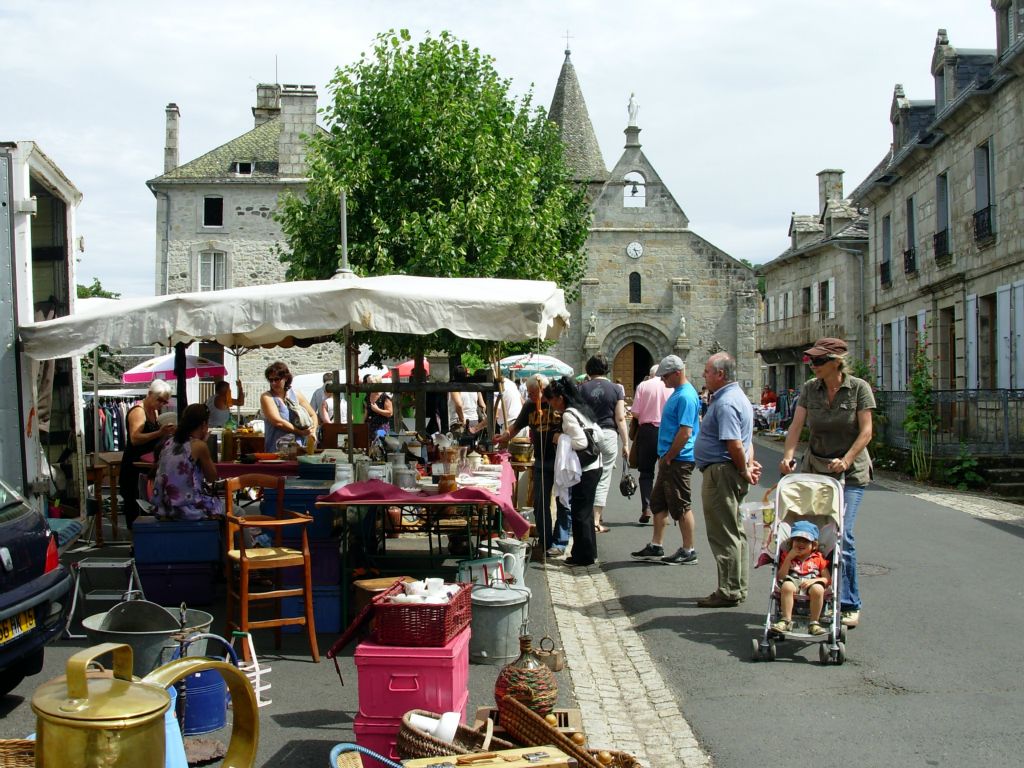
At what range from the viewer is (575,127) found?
44594 mm

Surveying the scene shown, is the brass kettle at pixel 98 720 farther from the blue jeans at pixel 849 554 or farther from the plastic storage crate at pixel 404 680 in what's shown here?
the blue jeans at pixel 849 554

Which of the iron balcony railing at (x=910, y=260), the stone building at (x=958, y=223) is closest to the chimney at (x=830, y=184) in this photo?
the stone building at (x=958, y=223)

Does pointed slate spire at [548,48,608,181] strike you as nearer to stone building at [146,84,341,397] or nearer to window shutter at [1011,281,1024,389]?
stone building at [146,84,341,397]

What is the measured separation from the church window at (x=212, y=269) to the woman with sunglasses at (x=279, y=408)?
2351 centimetres

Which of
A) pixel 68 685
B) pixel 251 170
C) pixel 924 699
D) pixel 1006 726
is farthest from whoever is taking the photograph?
pixel 251 170

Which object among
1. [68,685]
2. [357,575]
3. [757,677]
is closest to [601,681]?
[757,677]

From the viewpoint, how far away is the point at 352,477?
7.15 metres

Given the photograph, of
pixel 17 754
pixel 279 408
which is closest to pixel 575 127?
pixel 279 408

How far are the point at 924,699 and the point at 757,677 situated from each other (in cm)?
90

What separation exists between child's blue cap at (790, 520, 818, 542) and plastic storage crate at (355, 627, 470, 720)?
2.59m

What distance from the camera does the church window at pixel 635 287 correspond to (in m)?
44.5

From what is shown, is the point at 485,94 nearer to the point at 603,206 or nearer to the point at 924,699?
the point at 924,699

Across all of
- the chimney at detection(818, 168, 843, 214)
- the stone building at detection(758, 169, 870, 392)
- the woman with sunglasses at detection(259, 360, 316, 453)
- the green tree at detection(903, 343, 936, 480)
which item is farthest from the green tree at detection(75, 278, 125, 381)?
the chimney at detection(818, 168, 843, 214)

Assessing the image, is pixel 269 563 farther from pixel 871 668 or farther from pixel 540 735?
pixel 871 668
